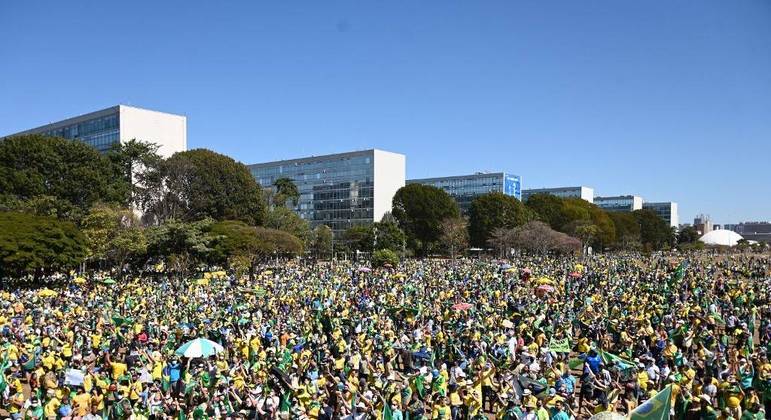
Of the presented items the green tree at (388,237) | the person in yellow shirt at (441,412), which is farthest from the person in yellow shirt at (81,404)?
the green tree at (388,237)

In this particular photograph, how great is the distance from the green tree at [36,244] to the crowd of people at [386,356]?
19.5ft

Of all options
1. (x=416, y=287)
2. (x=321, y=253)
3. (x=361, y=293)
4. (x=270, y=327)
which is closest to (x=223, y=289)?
(x=361, y=293)

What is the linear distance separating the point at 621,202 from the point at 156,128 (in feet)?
448

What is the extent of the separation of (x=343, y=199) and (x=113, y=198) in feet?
162

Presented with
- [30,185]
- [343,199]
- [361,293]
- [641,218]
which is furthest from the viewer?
[641,218]

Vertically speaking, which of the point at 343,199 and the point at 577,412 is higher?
the point at 343,199

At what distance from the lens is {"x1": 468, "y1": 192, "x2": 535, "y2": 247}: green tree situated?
234ft

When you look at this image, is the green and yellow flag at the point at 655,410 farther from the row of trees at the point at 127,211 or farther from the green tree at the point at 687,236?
the green tree at the point at 687,236

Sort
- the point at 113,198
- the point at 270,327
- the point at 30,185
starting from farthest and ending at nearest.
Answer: the point at 113,198, the point at 30,185, the point at 270,327

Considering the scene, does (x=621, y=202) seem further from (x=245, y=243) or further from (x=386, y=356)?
(x=386, y=356)

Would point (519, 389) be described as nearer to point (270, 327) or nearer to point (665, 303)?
point (270, 327)

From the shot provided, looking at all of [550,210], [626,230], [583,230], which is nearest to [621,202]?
[626,230]

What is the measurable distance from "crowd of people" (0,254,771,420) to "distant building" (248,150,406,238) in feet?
214

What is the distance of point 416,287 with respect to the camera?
2792 centimetres
